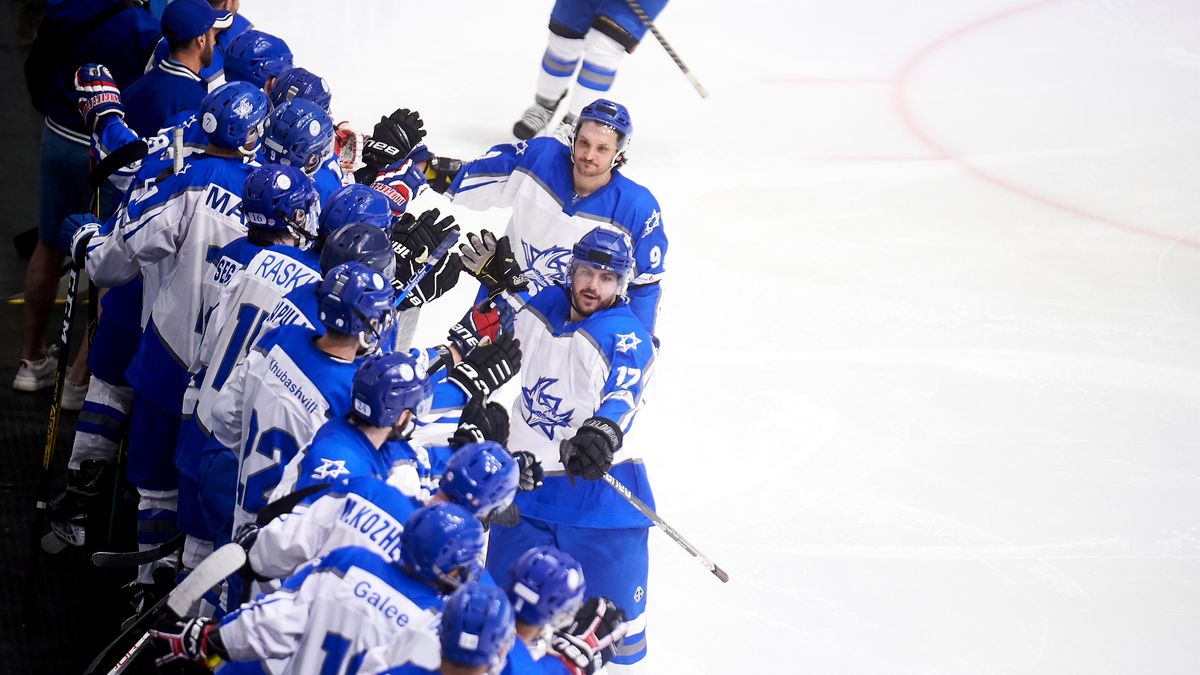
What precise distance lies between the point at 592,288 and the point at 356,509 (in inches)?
45.8

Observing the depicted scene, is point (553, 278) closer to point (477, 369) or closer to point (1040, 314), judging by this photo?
point (477, 369)

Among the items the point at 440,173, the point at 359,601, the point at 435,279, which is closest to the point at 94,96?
the point at 440,173

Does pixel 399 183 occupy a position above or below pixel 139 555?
above

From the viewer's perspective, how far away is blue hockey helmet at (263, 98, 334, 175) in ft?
13.6

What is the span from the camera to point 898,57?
9.39 m

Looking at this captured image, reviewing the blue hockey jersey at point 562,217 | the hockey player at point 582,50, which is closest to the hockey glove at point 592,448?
the blue hockey jersey at point 562,217

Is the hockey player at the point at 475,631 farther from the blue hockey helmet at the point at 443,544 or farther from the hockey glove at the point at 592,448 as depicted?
the hockey glove at the point at 592,448

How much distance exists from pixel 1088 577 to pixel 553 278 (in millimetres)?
2170

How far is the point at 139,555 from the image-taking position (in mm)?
4125

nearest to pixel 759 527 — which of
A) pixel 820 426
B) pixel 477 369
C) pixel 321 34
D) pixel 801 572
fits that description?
pixel 801 572

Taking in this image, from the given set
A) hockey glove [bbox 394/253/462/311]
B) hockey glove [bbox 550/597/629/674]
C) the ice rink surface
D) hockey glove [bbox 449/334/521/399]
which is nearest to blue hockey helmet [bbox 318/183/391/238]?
hockey glove [bbox 394/253/462/311]

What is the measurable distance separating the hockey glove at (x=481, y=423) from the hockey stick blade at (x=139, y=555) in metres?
0.95

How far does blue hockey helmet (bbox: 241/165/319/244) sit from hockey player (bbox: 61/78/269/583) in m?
0.21

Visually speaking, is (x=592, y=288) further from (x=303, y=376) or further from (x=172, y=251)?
(x=172, y=251)
